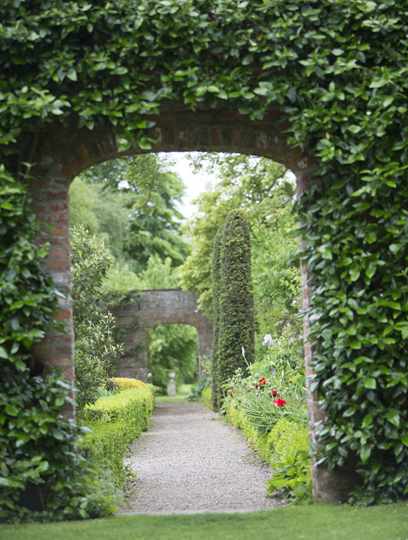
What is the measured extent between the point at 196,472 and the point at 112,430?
1.22m

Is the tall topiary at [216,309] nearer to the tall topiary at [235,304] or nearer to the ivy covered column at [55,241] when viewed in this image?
the tall topiary at [235,304]

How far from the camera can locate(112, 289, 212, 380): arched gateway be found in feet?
65.3

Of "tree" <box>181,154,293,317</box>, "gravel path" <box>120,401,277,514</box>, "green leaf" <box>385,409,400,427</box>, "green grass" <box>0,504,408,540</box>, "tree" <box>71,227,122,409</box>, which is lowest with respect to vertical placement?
"gravel path" <box>120,401,277,514</box>

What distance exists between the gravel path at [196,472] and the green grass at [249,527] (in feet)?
1.84

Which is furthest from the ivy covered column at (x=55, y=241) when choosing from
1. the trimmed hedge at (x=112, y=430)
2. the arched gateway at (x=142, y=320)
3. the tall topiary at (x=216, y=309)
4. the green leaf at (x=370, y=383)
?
the arched gateway at (x=142, y=320)

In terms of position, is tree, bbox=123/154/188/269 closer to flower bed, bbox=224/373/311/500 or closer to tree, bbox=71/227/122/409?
flower bed, bbox=224/373/311/500

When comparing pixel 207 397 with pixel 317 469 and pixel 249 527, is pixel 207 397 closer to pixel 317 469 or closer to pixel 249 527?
pixel 317 469

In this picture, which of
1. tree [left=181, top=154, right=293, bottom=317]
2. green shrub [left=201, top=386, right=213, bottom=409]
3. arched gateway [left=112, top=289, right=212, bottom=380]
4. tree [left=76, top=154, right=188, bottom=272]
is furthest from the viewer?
tree [left=76, top=154, right=188, bottom=272]

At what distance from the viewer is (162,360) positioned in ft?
87.6

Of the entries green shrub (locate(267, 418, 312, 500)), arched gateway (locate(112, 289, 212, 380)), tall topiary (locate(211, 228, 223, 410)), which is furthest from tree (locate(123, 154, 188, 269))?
green shrub (locate(267, 418, 312, 500))

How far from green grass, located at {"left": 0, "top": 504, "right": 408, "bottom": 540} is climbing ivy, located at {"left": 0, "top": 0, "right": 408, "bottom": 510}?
37 centimetres

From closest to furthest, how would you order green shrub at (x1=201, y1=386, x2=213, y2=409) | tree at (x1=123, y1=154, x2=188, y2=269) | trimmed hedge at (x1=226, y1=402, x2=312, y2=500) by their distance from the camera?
trimmed hedge at (x1=226, y1=402, x2=312, y2=500)
green shrub at (x1=201, y1=386, x2=213, y2=409)
tree at (x1=123, y1=154, x2=188, y2=269)

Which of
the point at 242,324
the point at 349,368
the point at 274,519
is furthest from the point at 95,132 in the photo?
the point at 242,324

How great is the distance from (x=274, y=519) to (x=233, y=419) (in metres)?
7.47
